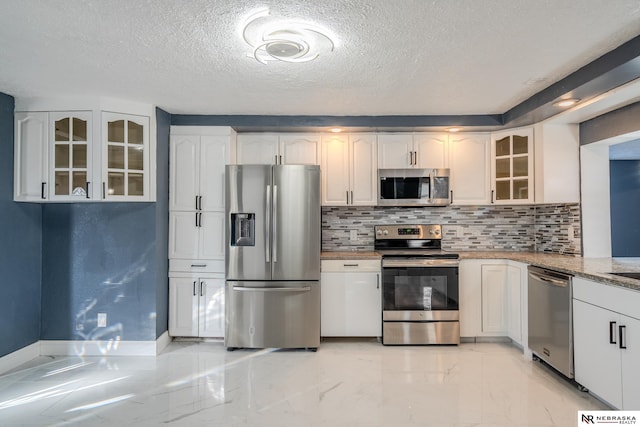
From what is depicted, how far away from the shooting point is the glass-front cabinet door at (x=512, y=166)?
11.5ft

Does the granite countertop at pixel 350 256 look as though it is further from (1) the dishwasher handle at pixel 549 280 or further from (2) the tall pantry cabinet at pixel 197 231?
(1) the dishwasher handle at pixel 549 280

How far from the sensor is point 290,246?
333 centimetres

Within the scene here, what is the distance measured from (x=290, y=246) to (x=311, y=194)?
0.53 m

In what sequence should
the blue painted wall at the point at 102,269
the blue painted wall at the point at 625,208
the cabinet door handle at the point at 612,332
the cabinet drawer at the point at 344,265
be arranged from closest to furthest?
the cabinet door handle at the point at 612,332 < the blue painted wall at the point at 102,269 < the cabinet drawer at the point at 344,265 < the blue painted wall at the point at 625,208

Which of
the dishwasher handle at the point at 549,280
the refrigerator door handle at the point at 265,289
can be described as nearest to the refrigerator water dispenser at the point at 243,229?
the refrigerator door handle at the point at 265,289

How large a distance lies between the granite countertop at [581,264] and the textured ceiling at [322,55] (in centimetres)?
140

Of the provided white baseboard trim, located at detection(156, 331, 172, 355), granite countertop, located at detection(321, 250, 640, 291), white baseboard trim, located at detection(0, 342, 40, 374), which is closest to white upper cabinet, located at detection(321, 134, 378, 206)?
granite countertop, located at detection(321, 250, 640, 291)

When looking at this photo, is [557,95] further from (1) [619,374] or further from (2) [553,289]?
(1) [619,374]

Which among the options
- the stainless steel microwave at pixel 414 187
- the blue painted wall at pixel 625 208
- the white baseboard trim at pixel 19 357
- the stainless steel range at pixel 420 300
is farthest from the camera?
the blue painted wall at pixel 625 208

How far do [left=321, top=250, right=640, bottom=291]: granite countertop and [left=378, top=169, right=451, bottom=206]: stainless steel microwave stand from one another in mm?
609

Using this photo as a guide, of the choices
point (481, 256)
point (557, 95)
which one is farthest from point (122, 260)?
point (557, 95)

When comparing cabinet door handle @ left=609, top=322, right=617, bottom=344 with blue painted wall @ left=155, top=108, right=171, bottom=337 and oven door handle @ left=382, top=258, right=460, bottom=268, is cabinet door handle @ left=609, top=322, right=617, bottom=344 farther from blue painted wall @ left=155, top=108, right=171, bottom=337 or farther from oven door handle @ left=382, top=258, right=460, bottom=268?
blue painted wall @ left=155, top=108, right=171, bottom=337

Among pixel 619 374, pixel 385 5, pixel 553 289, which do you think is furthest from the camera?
pixel 553 289

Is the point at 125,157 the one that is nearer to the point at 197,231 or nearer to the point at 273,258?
the point at 197,231
